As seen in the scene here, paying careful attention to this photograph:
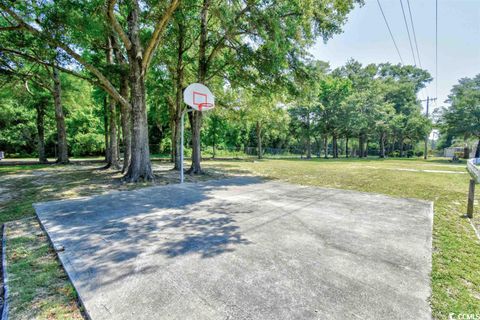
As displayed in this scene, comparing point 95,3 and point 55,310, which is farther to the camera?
point 95,3

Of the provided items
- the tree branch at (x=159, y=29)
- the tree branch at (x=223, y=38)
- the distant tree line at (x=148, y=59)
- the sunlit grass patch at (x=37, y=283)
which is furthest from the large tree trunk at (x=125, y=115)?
the sunlit grass patch at (x=37, y=283)

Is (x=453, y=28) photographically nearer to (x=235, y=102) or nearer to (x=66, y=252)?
(x=235, y=102)

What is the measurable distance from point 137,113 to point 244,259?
664 centimetres

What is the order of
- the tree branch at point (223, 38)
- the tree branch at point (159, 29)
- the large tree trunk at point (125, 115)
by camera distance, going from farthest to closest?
the large tree trunk at point (125, 115) < the tree branch at point (223, 38) < the tree branch at point (159, 29)

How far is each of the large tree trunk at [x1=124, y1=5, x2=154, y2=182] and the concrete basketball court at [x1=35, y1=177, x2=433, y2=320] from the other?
3076 mm

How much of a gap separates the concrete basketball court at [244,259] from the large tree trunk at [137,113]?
3.08 metres

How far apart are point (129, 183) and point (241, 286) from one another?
245 inches

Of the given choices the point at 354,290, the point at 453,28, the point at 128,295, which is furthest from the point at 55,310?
the point at 453,28

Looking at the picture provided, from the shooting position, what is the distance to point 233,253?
8.02 ft

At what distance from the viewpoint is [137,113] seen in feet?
24.1

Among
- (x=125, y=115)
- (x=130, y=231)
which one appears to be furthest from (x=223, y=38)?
(x=130, y=231)

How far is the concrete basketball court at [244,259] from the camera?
163 centimetres

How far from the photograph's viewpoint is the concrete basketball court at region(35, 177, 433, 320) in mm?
1630

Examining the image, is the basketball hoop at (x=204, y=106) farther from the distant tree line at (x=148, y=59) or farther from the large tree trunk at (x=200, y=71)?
the distant tree line at (x=148, y=59)
